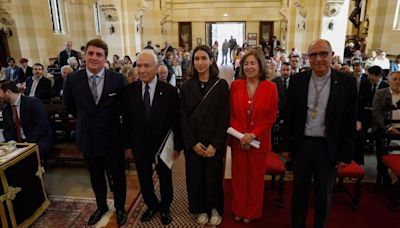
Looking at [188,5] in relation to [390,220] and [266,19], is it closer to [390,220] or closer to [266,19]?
[266,19]

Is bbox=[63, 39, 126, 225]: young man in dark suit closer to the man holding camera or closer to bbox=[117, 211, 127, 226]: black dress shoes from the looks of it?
bbox=[117, 211, 127, 226]: black dress shoes

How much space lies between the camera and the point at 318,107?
2.17 m


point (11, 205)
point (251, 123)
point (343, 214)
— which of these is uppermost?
point (251, 123)

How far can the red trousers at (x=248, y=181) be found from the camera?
2.59 meters

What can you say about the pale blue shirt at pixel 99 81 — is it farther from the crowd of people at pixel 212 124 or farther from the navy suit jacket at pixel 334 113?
the navy suit jacket at pixel 334 113

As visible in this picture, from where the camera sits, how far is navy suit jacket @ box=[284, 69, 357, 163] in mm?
2088

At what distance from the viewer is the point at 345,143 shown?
85.1 inches

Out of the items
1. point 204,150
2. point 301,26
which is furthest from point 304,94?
point 301,26

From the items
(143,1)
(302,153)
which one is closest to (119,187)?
(302,153)

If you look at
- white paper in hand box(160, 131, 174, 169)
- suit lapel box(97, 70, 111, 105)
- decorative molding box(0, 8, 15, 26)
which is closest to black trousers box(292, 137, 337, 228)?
white paper in hand box(160, 131, 174, 169)

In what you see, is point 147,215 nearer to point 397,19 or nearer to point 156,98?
point 156,98

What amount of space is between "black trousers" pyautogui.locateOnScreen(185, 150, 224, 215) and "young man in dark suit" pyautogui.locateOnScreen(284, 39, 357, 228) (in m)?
0.70

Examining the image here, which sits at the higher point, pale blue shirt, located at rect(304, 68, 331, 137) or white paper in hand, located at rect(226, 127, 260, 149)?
pale blue shirt, located at rect(304, 68, 331, 137)

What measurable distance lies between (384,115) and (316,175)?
76.3 inches
